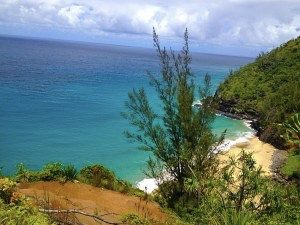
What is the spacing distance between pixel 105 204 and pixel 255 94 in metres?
60.5

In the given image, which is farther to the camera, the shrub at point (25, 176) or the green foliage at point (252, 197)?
the shrub at point (25, 176)

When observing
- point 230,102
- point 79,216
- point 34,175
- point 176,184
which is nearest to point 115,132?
point 230,102

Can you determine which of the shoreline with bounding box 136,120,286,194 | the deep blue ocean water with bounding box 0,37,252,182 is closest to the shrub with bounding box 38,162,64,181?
the shoreline with bounding box 136,120,286,194

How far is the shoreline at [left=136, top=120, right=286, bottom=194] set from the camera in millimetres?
40572

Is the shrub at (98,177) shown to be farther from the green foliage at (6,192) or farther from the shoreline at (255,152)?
the shoreline at (255,152)

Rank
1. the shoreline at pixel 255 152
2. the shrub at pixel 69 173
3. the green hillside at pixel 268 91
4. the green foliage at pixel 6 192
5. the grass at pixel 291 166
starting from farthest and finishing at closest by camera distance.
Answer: the green hillside at pixel 268 91 → the shoreline at pixel 255 152 → the grass at pixel 291 166 → the shrub at pixel 69 173 → the green foliage at pixel 6 192

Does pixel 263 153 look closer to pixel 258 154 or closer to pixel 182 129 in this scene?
pixel 258 154

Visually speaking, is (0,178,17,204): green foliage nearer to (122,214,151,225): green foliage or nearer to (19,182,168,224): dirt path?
(122,214,151,225): green foliage

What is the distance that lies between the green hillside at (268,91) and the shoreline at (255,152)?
148 centimetres

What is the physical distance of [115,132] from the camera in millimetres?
60500

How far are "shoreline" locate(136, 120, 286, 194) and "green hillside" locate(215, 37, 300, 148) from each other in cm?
148

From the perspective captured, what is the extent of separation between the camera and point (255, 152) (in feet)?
166

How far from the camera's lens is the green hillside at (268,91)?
59.4 meters

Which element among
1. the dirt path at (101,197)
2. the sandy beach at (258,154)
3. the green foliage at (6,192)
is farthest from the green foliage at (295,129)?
the green foliage at (6,192)
